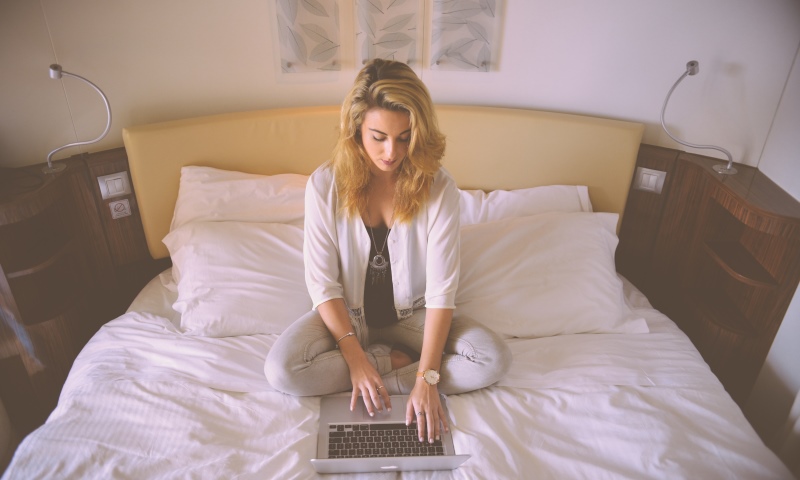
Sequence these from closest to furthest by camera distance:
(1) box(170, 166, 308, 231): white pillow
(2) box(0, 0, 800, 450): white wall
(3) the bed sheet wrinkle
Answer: (3) the bed sheet wrinkle
(2) box(0, 0, 800, 450): white wall
(1) box(170, 166, 308, 231): white pillow

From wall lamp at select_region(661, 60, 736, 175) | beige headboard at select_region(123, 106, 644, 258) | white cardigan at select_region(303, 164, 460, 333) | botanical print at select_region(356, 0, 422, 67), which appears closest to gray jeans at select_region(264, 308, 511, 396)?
white cardigan at select_region(303, 164, 460, 333)

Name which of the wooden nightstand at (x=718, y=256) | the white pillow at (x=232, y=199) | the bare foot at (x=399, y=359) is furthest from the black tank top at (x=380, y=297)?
the wooden nightstand at (x=718, y=256)

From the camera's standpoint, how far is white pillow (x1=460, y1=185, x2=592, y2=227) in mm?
2104

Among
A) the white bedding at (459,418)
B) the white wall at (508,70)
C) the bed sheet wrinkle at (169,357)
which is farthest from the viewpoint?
the white wall at (508,70)

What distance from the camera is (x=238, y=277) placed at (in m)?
1.81

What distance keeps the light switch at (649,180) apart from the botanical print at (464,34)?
2.53 ft

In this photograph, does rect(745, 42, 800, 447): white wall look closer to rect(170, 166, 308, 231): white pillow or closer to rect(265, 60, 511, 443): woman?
rect(265, 60, 511, 443): woman

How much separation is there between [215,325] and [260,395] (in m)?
0.34

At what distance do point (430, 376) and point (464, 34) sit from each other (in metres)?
1.41

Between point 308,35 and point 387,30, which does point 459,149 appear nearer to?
point 387,30

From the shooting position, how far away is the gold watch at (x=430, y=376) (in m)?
1.44

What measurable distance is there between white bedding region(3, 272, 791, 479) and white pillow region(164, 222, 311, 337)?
0.07 meters

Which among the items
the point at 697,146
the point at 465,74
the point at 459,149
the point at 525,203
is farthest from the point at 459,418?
the point at 465,74

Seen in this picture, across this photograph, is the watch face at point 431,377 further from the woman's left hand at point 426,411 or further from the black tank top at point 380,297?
the black tank top at point 380,297
